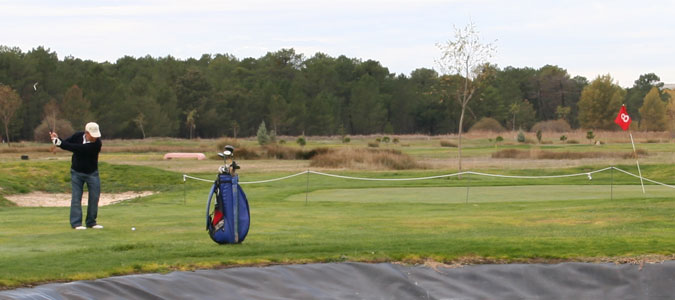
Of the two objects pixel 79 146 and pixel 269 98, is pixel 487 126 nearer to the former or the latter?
pixel 269 98

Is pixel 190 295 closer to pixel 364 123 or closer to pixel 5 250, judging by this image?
pixel 5 250

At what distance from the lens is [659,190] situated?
27891 mm

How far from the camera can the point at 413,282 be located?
1124cm

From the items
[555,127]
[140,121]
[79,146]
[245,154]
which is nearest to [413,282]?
[79,146]

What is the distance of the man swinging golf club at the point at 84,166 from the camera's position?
587 inches

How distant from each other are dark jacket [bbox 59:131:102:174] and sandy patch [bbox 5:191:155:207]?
12.3 metres

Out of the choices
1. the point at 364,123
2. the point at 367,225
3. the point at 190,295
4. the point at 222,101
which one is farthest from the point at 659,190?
the point at 364,123

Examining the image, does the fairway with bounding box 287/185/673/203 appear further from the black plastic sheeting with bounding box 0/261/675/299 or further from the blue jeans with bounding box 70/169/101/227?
the black plastic sheeting with bounding box 0/261/675/299

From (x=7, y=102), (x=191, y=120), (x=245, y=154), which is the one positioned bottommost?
(x=245, y=154)

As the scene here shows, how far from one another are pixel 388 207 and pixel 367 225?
485 centimetres

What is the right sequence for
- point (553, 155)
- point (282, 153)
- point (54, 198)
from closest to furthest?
point (54, 198) → point (553, 155) → point (282, 153)

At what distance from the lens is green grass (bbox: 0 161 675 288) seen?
1180 cm

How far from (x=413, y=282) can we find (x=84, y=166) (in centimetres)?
679

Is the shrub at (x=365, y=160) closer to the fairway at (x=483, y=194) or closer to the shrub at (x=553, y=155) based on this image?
the shrub at (x=553, y=155)
